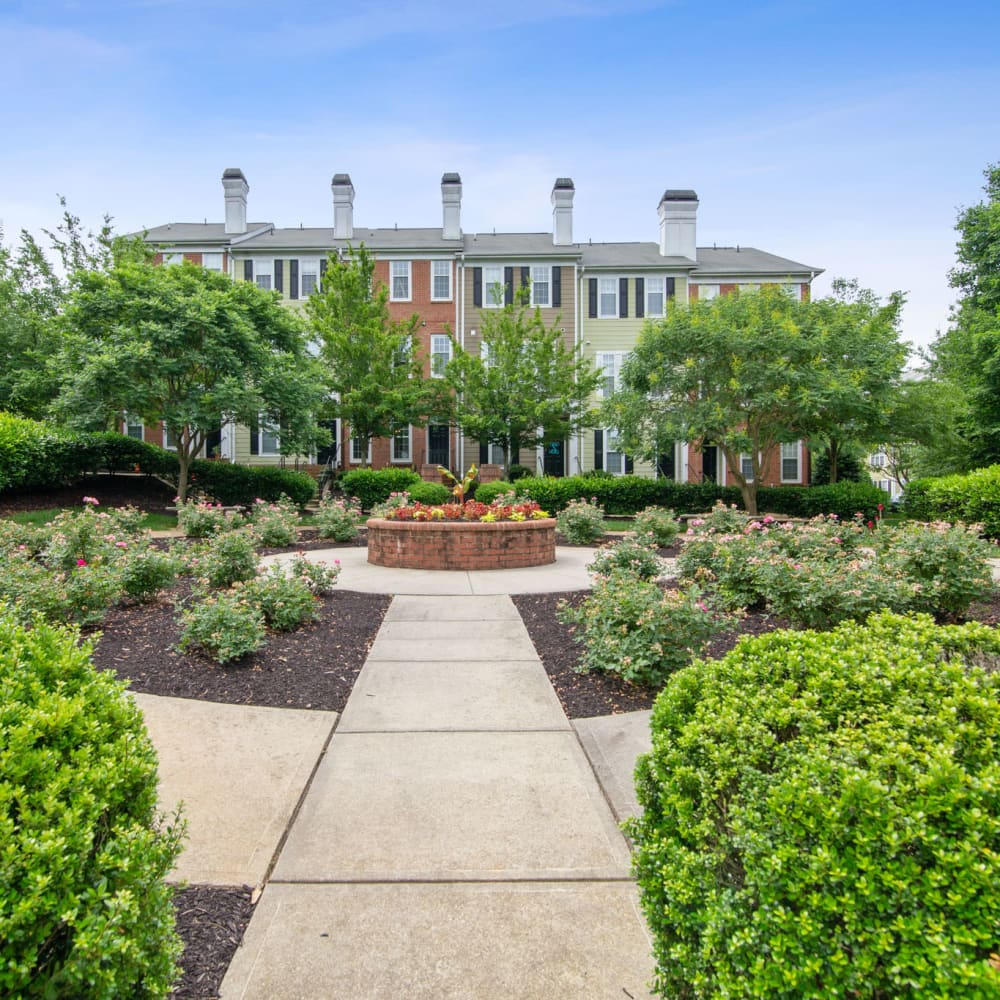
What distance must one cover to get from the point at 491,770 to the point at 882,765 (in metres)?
2.07

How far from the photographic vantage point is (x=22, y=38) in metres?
6.41

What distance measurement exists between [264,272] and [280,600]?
24.0 meters

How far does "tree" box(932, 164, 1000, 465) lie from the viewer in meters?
18.4

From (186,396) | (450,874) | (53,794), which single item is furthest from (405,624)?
(186,396)

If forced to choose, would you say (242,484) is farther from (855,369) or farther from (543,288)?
(855,369)

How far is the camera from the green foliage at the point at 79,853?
113cm

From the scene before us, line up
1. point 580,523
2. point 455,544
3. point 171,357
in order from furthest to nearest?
point 171,357 < point 580,523 < point 455,544

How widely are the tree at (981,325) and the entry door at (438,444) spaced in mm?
17757

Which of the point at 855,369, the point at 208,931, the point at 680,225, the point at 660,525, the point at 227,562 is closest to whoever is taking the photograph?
the point at 208,931

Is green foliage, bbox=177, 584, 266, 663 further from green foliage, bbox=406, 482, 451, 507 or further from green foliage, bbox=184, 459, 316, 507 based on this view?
green foliage, bbox=184, 459, 316, 507

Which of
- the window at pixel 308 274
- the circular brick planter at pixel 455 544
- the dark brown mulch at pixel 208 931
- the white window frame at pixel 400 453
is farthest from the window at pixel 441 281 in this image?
the dark brown mulch at pixel 208 931

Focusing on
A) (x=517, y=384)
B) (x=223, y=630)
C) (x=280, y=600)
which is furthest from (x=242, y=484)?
(x=223, y=630)

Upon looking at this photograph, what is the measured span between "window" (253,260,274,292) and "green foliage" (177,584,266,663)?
24.3 m

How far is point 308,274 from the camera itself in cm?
2577
